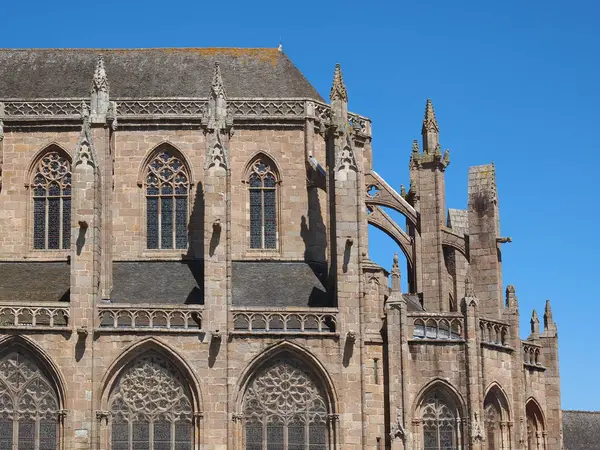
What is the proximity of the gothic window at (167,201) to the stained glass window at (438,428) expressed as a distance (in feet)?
29.0

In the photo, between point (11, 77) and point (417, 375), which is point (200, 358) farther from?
point (11, 77)

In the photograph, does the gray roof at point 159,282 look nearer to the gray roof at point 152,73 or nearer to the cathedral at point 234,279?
the cathedral at point 234,279

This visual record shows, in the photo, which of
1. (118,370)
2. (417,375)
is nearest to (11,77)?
(118,370)

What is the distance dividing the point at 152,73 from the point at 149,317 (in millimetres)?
10409

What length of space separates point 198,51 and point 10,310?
12.5 meters

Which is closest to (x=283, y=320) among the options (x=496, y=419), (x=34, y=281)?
(x=496, y=419)

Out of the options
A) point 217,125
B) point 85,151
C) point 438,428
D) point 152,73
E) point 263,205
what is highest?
point 152,73

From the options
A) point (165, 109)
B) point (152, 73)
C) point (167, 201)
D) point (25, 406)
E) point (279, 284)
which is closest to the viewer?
point (25, 406)

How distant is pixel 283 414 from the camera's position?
3409cm

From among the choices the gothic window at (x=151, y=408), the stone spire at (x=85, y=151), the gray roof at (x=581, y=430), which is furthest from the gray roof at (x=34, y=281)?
the gray roof at (x=581, y=430)

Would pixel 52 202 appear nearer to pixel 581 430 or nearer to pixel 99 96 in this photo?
pixel 99 96

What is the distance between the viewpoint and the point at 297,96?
134 ft

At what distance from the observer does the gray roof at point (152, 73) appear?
4081 centimetres

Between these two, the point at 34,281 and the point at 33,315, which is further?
the point at 34,281
